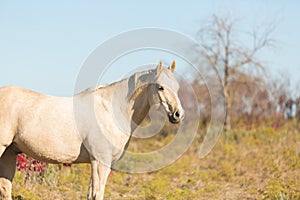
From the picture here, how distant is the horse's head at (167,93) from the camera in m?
4.66

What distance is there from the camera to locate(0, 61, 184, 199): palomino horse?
464 centimetres

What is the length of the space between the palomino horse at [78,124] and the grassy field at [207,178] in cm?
179

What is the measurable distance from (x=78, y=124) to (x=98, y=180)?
690mm

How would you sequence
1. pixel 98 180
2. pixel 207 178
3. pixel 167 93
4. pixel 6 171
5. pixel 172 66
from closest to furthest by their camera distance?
1. pixel 98 180
2. pixel 167 93
3. pixel 172 66
4. pixel 6 171
5. pixel 207 178

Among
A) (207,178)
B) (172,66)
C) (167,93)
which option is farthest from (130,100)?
(207,178)

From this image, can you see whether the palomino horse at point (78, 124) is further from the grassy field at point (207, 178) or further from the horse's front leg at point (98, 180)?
the grassy field at point (207, 178)

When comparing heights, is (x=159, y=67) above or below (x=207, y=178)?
above

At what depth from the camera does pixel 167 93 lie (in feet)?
15.4

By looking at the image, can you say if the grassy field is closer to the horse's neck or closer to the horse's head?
the horse's neck

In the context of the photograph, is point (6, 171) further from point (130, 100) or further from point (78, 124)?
point (130, 100)

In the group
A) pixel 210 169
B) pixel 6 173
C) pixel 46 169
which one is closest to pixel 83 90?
pixel 6 173

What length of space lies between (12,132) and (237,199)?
4.26m

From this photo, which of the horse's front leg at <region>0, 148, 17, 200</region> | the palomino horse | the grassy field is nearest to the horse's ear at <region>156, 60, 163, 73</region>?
the palomino horse

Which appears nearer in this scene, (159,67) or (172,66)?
(159,67)
